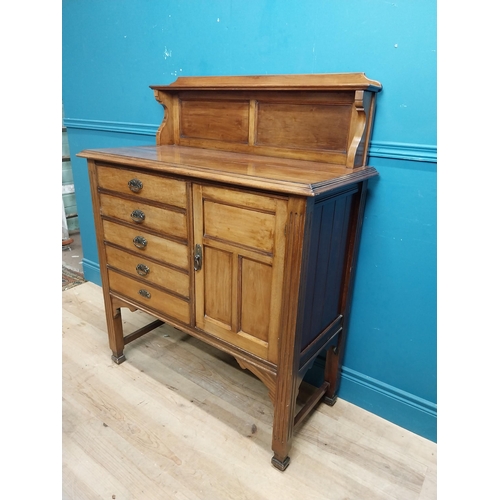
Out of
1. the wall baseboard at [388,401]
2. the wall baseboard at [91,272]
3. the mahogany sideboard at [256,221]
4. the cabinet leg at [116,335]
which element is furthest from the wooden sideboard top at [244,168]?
the wall baseboard at [91,272]

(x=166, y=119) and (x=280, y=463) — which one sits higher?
(x=166, y=119)

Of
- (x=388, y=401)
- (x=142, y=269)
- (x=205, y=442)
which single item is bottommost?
(x=205, y=442)

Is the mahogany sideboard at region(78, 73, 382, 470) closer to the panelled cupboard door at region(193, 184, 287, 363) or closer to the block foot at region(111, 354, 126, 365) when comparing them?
the panelled cupboard door at region(193, 184, 287, 363)

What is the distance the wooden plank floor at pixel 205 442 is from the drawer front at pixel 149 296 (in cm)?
45

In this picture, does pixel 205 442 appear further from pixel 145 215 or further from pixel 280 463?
pixel 145 215

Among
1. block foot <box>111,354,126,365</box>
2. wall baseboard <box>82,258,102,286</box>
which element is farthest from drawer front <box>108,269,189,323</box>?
wall baseboard <box>82,258,102,286</box>

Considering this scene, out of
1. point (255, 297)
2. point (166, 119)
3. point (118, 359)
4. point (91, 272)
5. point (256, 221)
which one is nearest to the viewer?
point (256, 221)

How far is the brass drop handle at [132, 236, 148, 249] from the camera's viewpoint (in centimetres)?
154

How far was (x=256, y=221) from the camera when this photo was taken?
1.18 m

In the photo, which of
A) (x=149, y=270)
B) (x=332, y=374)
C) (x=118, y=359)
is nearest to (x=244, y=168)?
(x=149, y=270)

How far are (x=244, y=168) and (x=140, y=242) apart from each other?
578 mm

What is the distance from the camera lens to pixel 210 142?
69.5 inches

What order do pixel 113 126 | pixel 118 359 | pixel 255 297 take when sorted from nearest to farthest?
pixel 255 297
pixel 118 359
pixel 113 126

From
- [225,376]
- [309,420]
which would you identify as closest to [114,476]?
[225,376]
